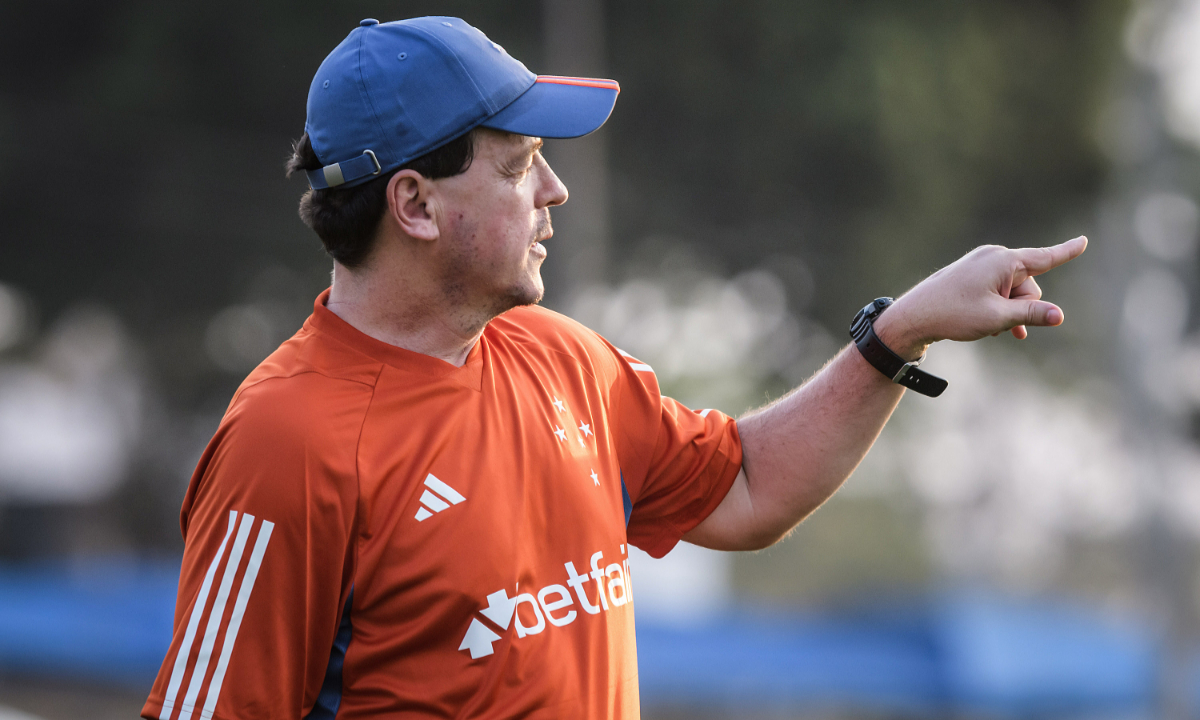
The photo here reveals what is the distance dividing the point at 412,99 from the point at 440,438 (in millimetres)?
655

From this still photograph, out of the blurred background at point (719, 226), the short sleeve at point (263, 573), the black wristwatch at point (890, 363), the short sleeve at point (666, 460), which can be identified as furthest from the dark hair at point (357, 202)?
the blurred background at point (719, 226)

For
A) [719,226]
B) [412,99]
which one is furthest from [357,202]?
[719,226]

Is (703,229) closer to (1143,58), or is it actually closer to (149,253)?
(1143,58)

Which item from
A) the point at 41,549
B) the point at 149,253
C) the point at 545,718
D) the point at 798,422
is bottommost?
the point at 545,718

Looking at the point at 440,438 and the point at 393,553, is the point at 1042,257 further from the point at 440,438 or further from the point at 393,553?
the point at 393,553

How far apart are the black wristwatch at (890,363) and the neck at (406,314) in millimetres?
824

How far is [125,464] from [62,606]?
27.1 feet

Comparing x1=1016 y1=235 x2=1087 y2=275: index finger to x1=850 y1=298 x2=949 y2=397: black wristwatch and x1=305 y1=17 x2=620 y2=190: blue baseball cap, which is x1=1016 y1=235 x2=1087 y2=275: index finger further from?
x1=305 y1=17 x2=620 y2=190: blue baseball cap

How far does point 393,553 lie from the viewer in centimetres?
205

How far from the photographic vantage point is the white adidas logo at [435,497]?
207 centimetres

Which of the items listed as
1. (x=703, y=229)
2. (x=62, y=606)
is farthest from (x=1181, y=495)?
(x=62, y=606)

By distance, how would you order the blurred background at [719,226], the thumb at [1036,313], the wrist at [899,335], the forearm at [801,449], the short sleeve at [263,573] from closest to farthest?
1. the short sleeve at [263,573]
2. the thumb at [1036,313]
3. the wrist at [899,335]
4. the forearm at [801,449]
5. the blurred background at [719,226]

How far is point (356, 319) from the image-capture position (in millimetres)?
2281

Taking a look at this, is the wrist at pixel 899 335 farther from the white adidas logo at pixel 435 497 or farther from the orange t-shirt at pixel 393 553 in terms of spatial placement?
the white adidas logo at pixel 435 497
